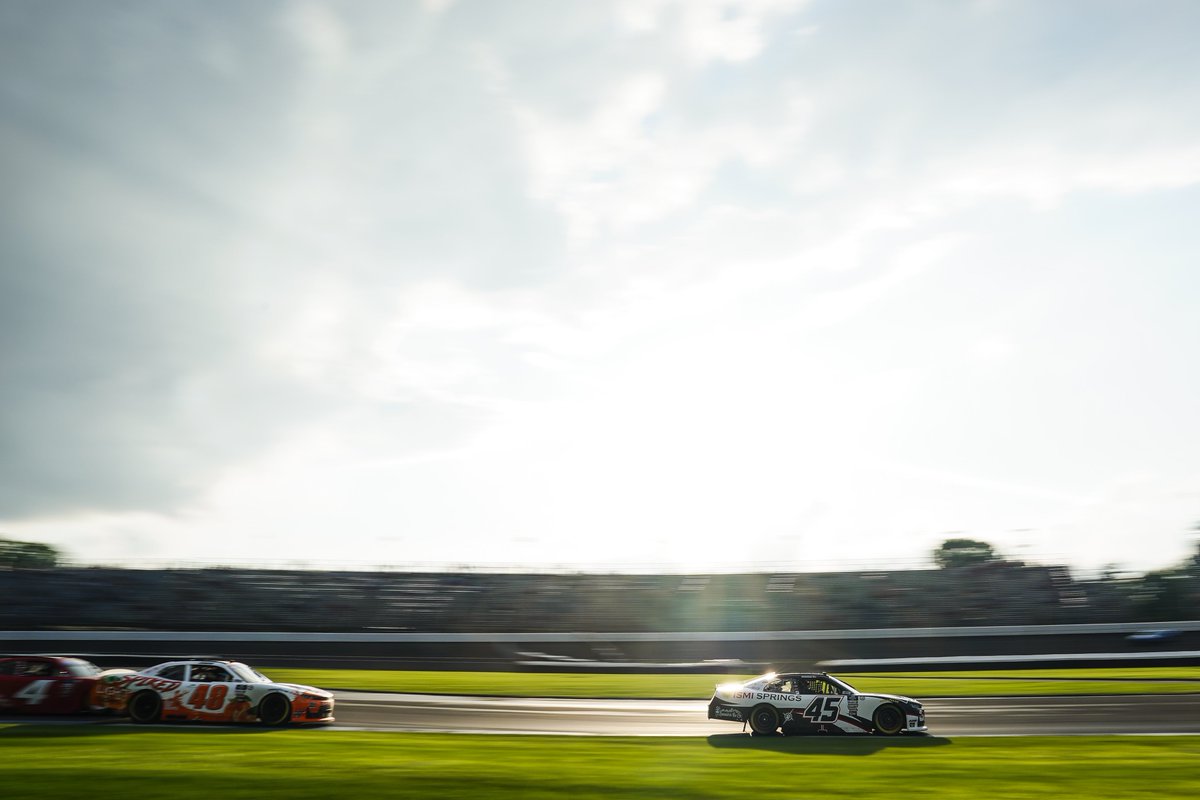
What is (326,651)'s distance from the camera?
36.8m

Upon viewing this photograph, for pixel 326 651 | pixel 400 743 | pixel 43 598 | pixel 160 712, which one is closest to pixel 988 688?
pixel 400 743

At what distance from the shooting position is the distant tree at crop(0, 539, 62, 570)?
46.6 metres

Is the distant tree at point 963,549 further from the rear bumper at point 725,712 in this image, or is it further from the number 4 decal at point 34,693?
the number 4 decal at point 34,693

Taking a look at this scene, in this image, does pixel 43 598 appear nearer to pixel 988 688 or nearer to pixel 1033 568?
pixel 988 688

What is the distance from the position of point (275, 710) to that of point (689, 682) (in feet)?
51.6

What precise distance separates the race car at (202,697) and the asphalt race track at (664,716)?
0.35 m

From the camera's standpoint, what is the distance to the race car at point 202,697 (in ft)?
51.7

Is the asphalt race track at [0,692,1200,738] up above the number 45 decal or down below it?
below

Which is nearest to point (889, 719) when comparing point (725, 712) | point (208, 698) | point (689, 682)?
point (725, 712)

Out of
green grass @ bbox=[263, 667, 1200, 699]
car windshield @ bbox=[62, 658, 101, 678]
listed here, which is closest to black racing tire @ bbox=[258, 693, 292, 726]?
car windshield @ bbox=[62, 658, 101, 678]

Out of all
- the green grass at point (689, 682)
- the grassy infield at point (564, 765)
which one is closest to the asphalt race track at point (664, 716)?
the grassy infield at point (564, 765)

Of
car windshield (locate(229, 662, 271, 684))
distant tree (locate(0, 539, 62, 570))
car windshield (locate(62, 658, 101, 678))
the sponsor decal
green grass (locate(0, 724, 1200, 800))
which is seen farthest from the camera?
distant tree (locate(0, 539, 62, 570))

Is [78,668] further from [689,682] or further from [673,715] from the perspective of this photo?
[689,682]

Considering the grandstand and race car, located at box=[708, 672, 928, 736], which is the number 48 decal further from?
the grandstand
